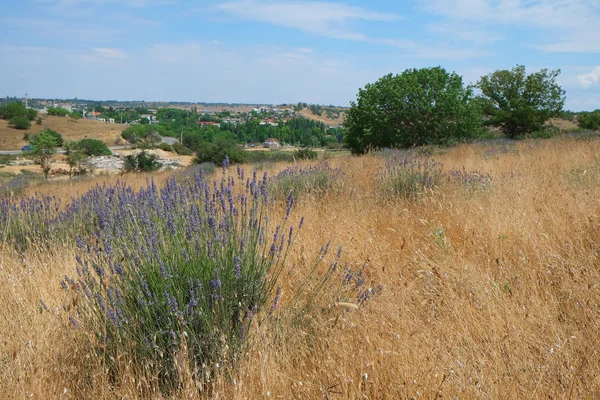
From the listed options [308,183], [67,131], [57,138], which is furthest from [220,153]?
[67,131]

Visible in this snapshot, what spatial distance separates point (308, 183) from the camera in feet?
22.9

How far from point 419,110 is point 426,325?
21.2 m

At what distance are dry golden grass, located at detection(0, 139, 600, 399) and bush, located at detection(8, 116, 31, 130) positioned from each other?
92.8 meters

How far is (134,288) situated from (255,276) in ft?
2.24

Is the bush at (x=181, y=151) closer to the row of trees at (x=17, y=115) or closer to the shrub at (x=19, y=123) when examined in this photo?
the shrub at (x=19, y=123)

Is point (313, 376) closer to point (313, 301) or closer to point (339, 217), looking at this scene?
point (313, 301)

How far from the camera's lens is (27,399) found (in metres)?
2.26

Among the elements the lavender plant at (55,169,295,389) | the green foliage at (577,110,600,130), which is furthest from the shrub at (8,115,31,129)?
the lavender plant at (55,169,295,389)

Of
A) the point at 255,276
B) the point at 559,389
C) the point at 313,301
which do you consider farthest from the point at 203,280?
the point at 559,389

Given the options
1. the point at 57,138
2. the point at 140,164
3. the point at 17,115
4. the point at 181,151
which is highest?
the point at 17,115

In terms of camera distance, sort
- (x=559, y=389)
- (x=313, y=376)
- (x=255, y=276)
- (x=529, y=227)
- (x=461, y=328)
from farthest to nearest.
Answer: (x=529, y=227) → (x=255, y=276) → (x=461, y=328) → (x=313, y=376) → (x=559, y=389)

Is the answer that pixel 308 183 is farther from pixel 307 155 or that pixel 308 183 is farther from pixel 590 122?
pixel 590 122

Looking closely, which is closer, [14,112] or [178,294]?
[178,294]

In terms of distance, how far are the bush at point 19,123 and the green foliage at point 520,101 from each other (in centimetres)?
8065
